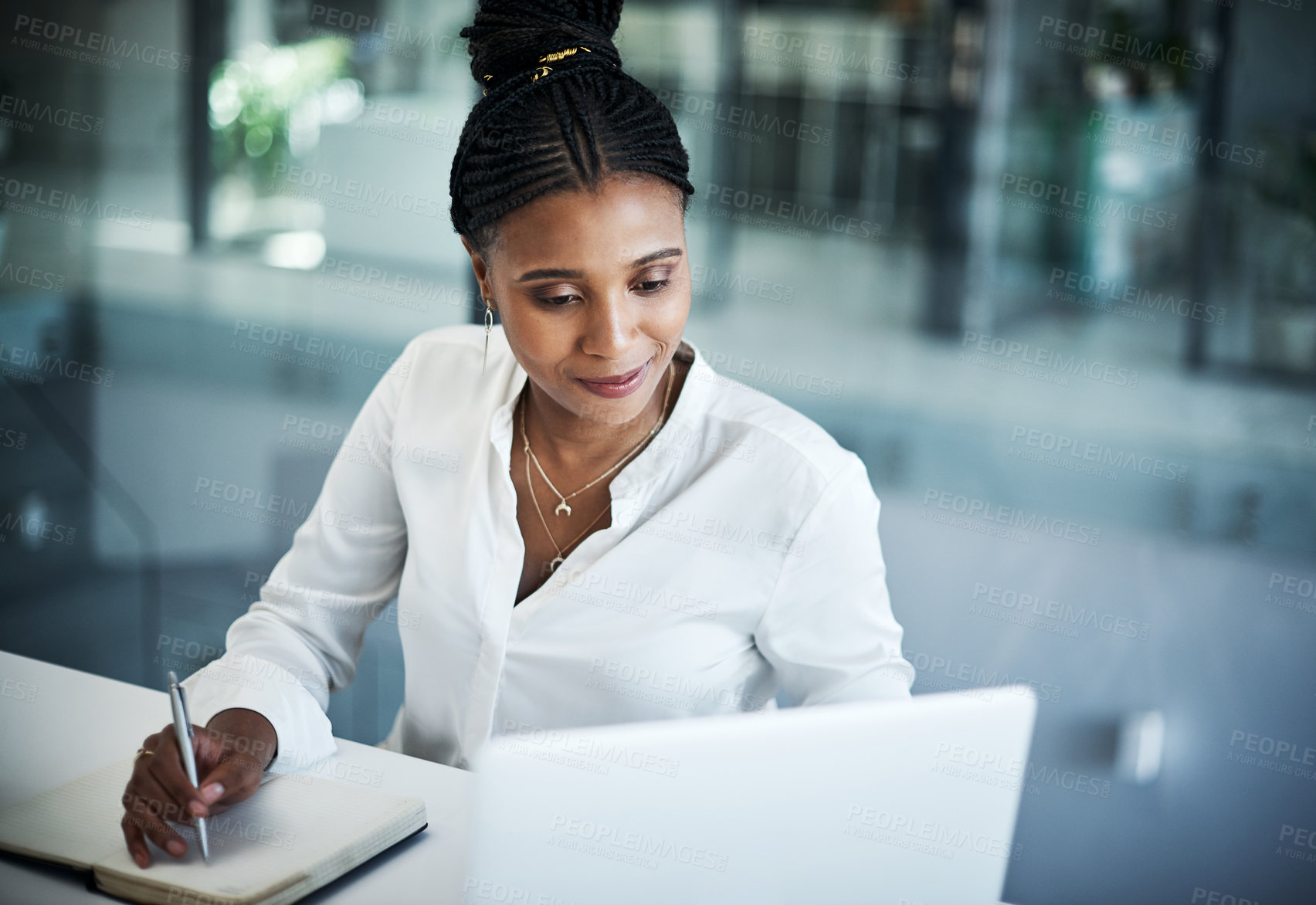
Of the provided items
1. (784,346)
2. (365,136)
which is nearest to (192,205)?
(365,136)

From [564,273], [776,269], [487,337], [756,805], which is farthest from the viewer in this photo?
[776,269]

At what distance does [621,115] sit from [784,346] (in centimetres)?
337

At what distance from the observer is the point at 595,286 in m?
1.22

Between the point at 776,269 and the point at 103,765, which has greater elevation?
the point at 776,269

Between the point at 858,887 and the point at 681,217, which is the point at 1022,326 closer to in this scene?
the point at 681,217

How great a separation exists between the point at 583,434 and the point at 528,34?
527 mm

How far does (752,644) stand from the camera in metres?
1.43

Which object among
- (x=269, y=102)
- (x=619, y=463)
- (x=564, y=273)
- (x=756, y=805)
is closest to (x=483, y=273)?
(x=564, y=273)

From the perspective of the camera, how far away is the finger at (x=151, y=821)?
101cm

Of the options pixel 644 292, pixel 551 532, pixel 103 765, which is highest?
pixel 644 292

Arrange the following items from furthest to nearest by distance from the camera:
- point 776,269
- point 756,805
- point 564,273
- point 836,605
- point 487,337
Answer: point 776,269
point 487,337
point 836,605
point 564,273
point 756,805

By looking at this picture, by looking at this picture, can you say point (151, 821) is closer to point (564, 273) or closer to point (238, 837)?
point (238, 837)

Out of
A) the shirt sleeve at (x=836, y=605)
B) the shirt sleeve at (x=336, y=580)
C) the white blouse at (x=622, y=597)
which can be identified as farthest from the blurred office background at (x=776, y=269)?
the shirt sleeve at (x=836, y=605)

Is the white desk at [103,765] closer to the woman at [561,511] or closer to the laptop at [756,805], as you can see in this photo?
the woman at [561,511]
